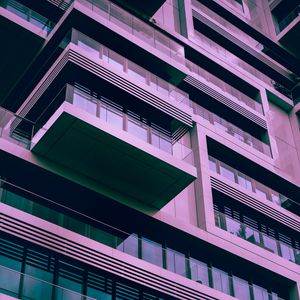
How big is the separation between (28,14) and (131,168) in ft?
28.8

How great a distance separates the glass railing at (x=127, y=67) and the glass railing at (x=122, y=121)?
1573 millimetres

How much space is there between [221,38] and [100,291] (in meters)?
22.5

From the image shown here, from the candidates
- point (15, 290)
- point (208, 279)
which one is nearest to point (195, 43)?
point (208, 279)

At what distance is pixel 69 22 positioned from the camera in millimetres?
26391

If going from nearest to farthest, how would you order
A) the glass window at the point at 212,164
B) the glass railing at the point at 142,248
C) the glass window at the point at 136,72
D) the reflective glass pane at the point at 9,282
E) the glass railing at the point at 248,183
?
1. the reflective glass pane at the point at 9,282
2. the glass railing at the point at 142,248
3. the glass window at the point at 136,72
4. the glass window at the point at 212,164
5. the glass railing at the point at 248,183

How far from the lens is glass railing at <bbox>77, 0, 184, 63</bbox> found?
1089 inches

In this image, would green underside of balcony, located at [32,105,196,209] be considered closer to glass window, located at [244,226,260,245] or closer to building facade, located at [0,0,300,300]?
building facade, located at [0,0,300,300]

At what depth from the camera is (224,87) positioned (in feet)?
118

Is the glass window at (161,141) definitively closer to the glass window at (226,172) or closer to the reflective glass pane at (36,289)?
the glass window at (226,172)

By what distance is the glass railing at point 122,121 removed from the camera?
22.9 m

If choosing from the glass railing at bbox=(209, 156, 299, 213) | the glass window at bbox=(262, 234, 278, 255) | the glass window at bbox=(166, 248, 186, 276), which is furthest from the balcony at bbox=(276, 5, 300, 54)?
the glass window at bbox=(166, 248, 186, 276)

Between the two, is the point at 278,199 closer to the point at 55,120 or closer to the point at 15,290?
the point at 55,120

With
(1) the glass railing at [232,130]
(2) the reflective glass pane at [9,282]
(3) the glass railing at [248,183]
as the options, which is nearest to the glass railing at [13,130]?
(2) the reflective glass pane at [9,282]

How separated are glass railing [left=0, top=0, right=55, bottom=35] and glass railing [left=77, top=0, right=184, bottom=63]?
74.8 inches
